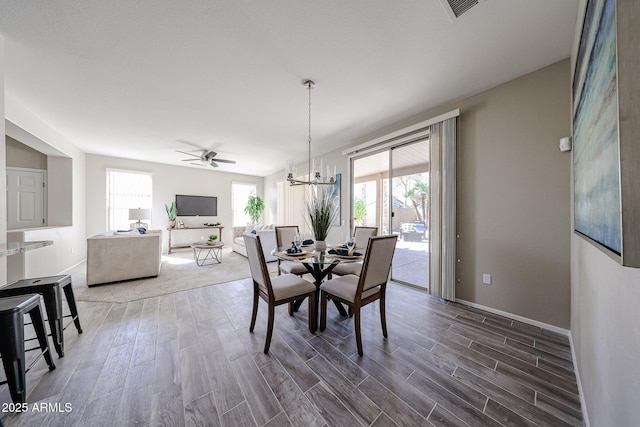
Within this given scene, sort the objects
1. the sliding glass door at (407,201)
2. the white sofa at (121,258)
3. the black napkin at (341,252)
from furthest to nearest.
Result: the sliding glass door at (407,201) → the white sofa at (121,258) → the black napkin at (341,252)

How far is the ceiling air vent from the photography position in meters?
1.45

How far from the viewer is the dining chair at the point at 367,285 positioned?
180 centimetres

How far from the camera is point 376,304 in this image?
9.26ft

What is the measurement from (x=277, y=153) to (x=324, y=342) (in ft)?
14.7

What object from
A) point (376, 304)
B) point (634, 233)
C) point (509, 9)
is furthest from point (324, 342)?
point (509, 9)

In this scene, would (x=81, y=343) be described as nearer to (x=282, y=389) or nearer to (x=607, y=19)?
(x=282, y=389)

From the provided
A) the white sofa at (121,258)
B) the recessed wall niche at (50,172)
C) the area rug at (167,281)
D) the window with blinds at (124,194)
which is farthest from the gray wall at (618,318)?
the window with blinds at (124,194)

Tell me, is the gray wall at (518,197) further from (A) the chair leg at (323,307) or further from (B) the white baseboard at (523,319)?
(A) the chair leg at (323,307)

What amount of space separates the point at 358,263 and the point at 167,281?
320cm

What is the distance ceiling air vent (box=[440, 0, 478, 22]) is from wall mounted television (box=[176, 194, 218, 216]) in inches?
289

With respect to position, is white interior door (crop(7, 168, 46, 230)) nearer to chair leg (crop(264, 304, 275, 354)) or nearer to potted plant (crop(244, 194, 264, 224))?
potted plant (crop(244, 194, 264, 224))

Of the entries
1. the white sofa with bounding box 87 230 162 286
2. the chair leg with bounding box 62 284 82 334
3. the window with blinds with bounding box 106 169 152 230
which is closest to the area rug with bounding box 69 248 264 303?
the white sofa with bounding box 87 230 162 286

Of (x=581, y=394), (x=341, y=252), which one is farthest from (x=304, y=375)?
(x=581, y=394)

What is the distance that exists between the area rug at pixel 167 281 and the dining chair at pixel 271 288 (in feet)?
6.46
